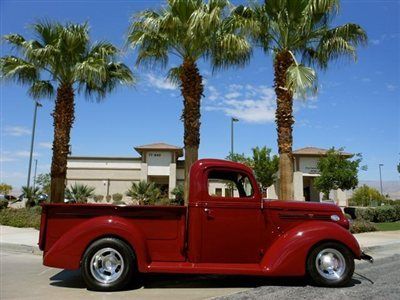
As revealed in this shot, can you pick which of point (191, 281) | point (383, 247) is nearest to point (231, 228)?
point (191, 281)

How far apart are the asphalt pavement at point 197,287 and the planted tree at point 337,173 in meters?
26.5

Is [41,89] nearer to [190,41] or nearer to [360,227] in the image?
[190,41]

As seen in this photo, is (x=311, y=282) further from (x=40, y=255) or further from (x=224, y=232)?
(x=40, y=255)

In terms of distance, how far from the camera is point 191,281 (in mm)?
7246

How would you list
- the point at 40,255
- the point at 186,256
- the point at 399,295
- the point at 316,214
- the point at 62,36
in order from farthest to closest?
the point at 62,36 → the point at 40,255 → the point at 316,214 → the point at 186,256 → the point at 399,295

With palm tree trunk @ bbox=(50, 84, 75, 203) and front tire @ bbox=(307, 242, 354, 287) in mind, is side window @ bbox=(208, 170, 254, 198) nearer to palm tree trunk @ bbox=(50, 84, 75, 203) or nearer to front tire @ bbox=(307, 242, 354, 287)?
front tire @ bbox=(307, 242, 354, 287)

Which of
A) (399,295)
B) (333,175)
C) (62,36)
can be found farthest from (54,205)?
(333,175)

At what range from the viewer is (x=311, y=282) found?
270 inches

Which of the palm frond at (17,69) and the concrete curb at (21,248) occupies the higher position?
the palm frond at (17,69)

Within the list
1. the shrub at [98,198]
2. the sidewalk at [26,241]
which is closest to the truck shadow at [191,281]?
the sidewalk at [26,241]

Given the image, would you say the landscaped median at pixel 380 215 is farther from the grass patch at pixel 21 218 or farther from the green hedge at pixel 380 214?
the grass patch at pixel 21 218

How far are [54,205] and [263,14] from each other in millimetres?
11096

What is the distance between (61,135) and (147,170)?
27.3 metres

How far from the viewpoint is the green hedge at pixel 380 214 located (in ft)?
74.5
